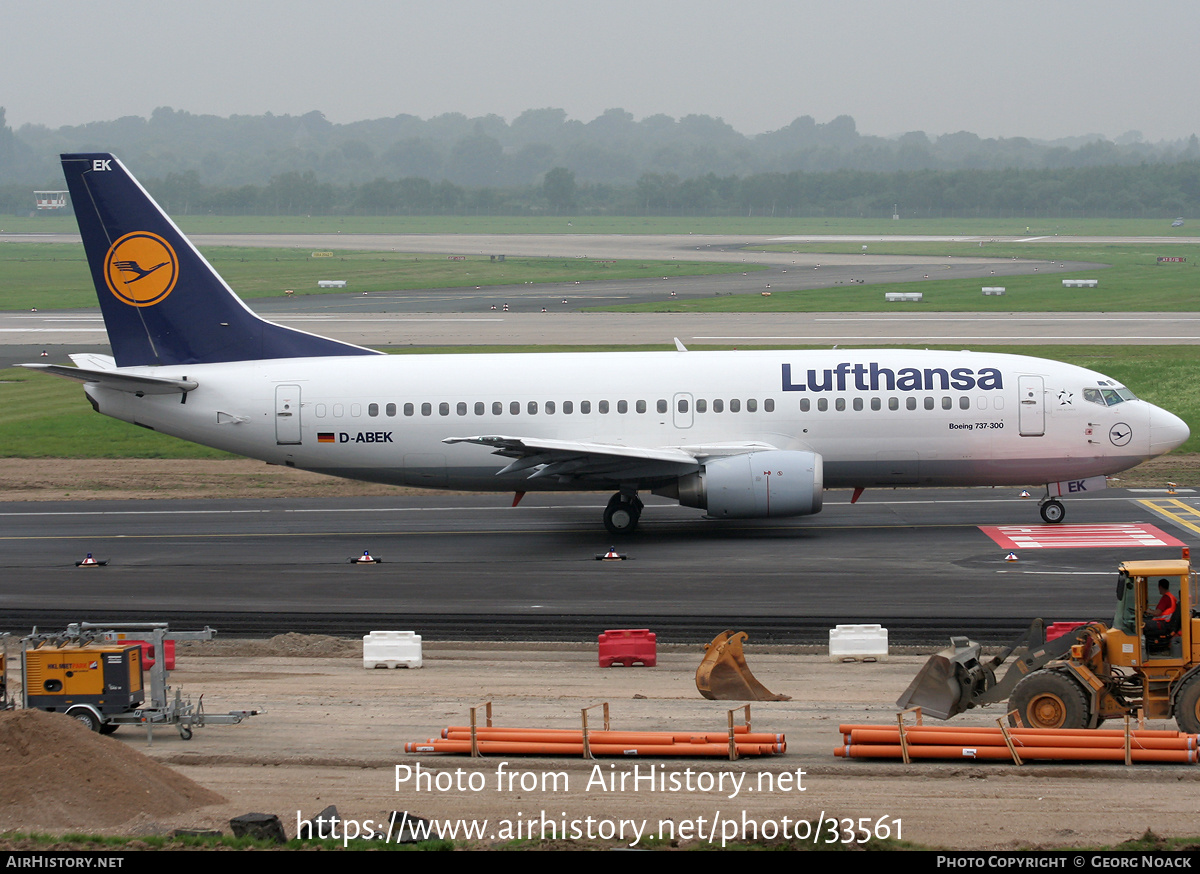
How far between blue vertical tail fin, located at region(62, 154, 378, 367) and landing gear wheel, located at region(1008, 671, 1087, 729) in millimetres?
23094

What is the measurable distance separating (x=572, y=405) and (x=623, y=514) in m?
3.14

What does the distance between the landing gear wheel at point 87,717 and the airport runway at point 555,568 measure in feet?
23.6

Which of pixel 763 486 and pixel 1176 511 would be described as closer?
pixel 763 486

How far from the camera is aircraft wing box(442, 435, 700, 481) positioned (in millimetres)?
30547

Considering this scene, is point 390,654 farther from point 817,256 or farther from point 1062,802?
point 817,256

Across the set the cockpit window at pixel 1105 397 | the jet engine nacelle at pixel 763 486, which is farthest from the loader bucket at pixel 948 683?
the cockpit window at pixel 1105 397

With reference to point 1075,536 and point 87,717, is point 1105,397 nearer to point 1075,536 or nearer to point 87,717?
point 1075,536

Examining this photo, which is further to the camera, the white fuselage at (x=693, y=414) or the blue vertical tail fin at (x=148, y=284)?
the white fuselage at (x=693, y=414)

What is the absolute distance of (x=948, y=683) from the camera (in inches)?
670

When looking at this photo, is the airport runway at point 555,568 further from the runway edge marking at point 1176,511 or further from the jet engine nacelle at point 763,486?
the jet engine nacelle at point 763,486

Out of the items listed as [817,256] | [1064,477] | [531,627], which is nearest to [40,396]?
[531,627]

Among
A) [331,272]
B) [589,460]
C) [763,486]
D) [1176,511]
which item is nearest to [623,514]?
[589,460]

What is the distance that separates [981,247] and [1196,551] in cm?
12889

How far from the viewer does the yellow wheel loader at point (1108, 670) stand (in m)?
16.2
